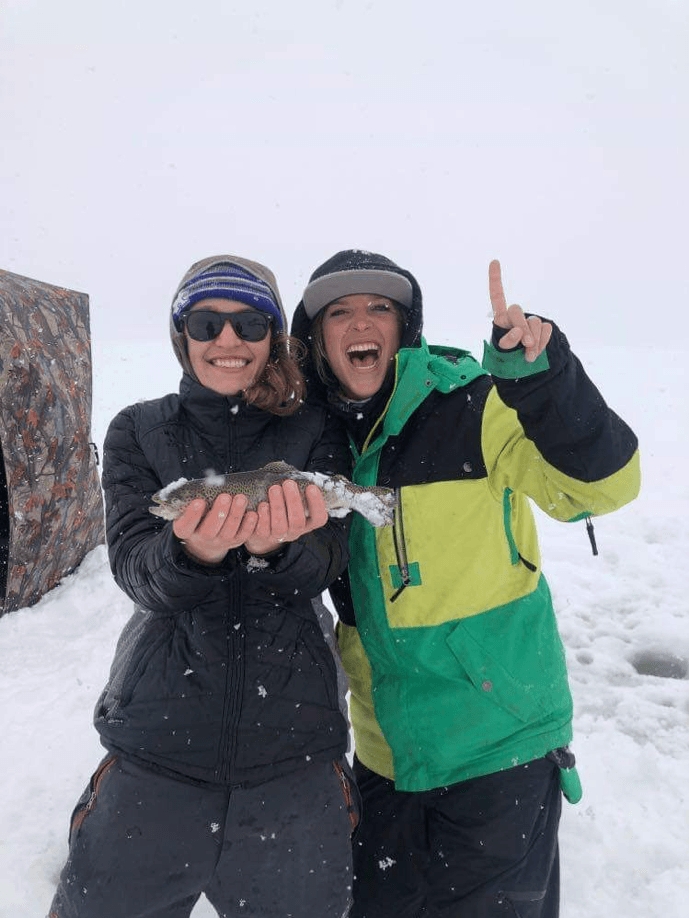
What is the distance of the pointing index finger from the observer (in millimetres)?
2447

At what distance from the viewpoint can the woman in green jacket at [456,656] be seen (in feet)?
9.61

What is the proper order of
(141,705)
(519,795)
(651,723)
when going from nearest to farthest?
(141,705) < (519,795) < (651,723)

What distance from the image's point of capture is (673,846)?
342cm

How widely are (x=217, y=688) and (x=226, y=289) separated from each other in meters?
1.92

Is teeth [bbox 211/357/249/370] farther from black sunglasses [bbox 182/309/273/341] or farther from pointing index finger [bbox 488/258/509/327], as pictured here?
pointing index finger [bbox 488/258/509/327]

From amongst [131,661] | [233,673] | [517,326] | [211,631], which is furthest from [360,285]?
[131,661]

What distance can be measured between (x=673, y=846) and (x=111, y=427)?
13.1 feet

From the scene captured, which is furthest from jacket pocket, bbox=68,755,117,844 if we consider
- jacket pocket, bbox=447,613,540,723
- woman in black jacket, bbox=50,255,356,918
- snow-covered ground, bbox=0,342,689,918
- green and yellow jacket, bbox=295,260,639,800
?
jacket pocket, bbox=447,613,540,723

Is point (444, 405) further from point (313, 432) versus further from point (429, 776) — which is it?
point (429, 776)

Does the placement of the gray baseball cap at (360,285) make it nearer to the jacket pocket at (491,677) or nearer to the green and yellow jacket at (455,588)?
the green and yellow jacket at (455,588)

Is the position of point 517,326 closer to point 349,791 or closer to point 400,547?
point 400,547

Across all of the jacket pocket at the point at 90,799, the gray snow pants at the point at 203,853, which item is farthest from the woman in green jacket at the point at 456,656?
the jacket pocket at the point at 90,799

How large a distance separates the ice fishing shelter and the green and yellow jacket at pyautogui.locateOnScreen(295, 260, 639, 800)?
4.05m

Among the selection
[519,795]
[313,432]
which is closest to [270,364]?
[313,432]
